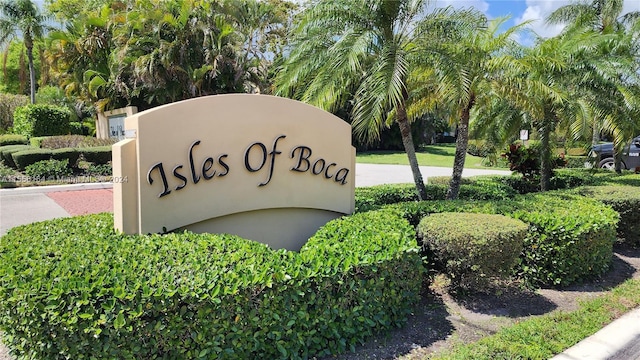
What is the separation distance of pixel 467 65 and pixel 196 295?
5.87 m

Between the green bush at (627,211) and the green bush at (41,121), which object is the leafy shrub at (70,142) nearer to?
the green bush at (41,121)

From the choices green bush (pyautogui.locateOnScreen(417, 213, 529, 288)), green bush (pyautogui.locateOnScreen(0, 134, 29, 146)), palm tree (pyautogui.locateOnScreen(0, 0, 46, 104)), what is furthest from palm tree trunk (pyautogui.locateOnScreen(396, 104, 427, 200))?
palm tree (pyautogui.locateOnScreen(0, 0, 46, 104))

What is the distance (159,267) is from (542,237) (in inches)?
176

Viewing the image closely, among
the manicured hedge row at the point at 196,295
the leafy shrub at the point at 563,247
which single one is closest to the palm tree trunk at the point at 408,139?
the leafy shrub at the point at 563,247

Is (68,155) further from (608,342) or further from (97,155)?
(608,342)

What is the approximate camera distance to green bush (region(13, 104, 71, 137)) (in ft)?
73.3

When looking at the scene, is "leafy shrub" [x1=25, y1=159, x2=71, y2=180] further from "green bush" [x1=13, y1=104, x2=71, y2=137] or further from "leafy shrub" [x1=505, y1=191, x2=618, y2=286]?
"leafy shrub" [x1=505, y1=191, x2=618, y2=286]

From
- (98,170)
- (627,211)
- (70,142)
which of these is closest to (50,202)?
(98,170)

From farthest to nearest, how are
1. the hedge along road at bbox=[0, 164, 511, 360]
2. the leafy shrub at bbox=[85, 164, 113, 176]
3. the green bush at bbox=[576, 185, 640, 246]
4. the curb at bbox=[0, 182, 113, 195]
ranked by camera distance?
the leafy shrub at bbox=[85, 164, 113, 176]
the curb at bbox=[0, 182, 113, 195]
the hedge along road at bbox=[0, 164, 511, 360]
the green bush at bbox=[576, 185, 640, 246]

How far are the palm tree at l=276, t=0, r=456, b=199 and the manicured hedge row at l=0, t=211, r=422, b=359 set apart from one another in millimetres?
2962

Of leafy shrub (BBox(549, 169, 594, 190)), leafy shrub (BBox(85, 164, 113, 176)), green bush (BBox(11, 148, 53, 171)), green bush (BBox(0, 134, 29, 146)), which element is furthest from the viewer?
green bush (BBox(0, 134, 29, 146))

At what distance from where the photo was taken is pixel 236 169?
5.17 m

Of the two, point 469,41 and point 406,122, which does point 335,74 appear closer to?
point 406,122

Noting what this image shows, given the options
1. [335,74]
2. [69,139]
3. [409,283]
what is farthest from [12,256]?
[69,139]
